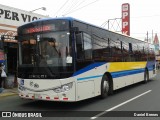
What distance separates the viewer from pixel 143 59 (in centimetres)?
1950

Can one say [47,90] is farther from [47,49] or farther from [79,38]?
[79,38]

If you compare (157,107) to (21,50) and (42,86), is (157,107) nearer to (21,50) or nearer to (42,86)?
(42,86)

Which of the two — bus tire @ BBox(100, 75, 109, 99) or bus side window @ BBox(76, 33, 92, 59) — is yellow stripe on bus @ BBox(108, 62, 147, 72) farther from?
bus side window @ BBox(76, 33, 92, 59)

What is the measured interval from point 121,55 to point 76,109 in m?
5.58

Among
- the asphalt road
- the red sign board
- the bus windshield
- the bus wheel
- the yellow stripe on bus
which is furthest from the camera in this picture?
the red sign board

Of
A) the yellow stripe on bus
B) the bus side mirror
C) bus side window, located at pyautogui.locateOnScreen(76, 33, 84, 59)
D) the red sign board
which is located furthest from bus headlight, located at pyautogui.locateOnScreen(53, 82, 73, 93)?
the red sign board

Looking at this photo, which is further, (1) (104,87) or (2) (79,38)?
(1) (104,87)

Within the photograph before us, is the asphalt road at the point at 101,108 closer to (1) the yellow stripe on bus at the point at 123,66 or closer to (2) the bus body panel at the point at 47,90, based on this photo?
(2) the bus body panel at the point at 47,90

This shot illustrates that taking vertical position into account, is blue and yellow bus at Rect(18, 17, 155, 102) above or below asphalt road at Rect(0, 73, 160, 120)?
above

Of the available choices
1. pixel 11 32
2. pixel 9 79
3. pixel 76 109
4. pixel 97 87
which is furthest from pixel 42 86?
pixel 11 32

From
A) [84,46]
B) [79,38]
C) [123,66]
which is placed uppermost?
[79,38]

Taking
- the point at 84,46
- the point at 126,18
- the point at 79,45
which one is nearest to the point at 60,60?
the point at 79,45

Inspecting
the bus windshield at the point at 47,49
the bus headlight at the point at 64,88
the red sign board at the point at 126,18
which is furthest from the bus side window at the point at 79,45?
the red sign board at the point at 126,18

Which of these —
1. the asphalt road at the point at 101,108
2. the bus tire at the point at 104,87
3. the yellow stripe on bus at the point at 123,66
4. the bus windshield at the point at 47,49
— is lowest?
the asphalt road at the point at 101,108
